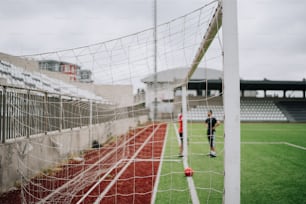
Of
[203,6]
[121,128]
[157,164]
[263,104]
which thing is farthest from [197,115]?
[203,6]

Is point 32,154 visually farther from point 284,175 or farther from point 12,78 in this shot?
point 284,175

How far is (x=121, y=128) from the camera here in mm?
19219

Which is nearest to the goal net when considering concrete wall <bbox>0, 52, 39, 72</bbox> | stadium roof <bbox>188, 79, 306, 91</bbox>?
concrete wall <bbox>0, 52, 39, 72</bbox>

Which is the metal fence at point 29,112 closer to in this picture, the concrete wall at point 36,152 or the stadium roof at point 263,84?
the concrete wall at point 36,152

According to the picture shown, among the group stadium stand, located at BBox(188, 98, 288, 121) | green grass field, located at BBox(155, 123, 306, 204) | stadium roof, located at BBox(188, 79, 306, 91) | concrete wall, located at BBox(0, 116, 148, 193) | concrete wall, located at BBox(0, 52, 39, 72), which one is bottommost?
green grass field, located at BBox(155, 123, 306, 204)

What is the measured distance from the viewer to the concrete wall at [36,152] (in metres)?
5.43

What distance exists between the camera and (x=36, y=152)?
6855mm

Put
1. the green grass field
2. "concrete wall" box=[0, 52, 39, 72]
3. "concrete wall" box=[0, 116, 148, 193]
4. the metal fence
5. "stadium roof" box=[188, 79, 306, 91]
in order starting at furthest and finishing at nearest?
"stadium roof" box=[188, 79, 306, 91], "concrete wall" box=[0, 52, 39, 72], the metal fence, "concrete wall" box=[0, 116, 148, 193], the green grass field

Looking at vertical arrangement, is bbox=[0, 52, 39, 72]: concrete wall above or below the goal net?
above

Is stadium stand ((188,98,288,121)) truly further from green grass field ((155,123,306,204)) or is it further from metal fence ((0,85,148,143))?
metal fence ((0,85,148,143))

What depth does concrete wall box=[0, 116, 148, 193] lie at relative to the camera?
17.8ft

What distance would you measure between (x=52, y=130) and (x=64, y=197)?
12.6 feet

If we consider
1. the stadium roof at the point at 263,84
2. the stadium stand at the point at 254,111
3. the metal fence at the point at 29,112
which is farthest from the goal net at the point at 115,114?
the stadium stand at the point at 254,111

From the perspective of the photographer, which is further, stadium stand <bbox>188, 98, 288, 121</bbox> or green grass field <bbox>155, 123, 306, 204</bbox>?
stadium stand <bbox>188, 98, 288, 121</bbox>
